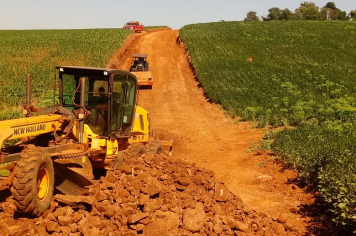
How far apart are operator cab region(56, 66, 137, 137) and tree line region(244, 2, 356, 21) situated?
89.9 m

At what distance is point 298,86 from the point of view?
1012 inches

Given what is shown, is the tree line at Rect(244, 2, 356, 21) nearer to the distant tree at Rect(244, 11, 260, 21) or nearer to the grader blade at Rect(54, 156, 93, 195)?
the distant tree at Rect(244, 11, 260, 21)

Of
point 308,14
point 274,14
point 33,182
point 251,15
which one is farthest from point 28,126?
point 251,15

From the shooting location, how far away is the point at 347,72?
103 feet

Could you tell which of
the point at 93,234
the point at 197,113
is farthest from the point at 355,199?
the point at 197,113

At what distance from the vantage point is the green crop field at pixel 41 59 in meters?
21.6

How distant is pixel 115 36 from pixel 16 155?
4287 centimetres

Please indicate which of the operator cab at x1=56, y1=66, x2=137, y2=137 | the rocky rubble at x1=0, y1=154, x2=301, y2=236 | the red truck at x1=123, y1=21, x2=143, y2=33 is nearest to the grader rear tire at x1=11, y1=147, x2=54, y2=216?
the rocky rubble at x1=0, y1=154, x2=301, y2=236

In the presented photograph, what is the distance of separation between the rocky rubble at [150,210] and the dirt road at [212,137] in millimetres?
1433

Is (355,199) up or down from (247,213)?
up

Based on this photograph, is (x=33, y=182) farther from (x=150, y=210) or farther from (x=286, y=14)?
(x=286, y=14)

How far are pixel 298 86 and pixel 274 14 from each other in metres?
86.1

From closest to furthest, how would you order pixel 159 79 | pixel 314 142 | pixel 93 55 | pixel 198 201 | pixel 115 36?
pixel 198 201 → pixel 314 142 → pixel 159 79 → pixel 93 55 → pixel 115 36

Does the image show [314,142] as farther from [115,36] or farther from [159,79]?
[115,36]
